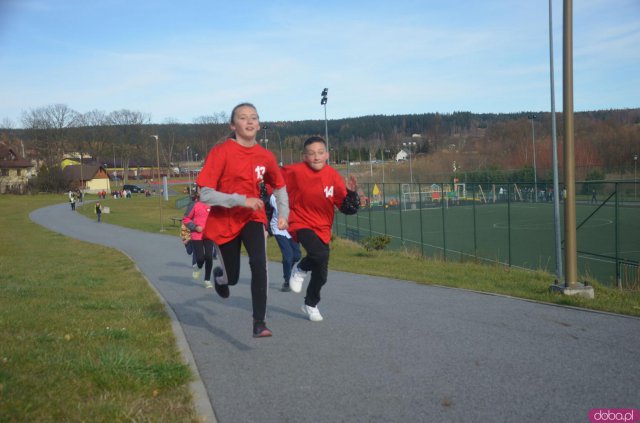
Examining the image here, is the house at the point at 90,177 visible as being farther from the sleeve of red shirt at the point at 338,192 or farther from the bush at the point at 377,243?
the sleeve of red shirt at the point at 338,192

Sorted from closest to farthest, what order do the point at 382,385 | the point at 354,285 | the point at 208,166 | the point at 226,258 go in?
the point at 382,385, the point at 208,166, the point at 226,258, the point at 354,285

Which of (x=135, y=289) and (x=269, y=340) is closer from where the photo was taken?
(x=269, y=340)

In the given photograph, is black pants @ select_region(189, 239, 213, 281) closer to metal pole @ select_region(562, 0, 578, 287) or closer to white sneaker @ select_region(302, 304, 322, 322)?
white sneaker @ select_region(302, 304, 322, 322)

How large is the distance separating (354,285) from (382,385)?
6.44m

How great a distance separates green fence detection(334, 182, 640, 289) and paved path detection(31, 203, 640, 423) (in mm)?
9559

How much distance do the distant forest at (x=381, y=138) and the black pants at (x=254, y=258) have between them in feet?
138

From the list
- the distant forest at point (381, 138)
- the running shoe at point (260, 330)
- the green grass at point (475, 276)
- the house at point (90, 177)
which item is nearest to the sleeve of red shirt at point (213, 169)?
the running shoe at point (260, 330)

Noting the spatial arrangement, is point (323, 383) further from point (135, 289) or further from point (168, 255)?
point (168, 255)

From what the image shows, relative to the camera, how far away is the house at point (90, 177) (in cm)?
11694

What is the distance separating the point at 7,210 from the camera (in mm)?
66625

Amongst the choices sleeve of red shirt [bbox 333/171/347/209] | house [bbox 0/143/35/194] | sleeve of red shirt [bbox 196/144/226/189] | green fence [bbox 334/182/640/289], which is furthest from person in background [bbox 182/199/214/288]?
house [bbox 0/143/35/194]

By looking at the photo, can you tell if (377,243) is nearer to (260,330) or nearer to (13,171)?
(260,330)

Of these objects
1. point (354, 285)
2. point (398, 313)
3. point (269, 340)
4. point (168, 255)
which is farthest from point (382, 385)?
point (168, 255)

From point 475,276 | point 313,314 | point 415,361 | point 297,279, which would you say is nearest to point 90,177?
point 475,276
